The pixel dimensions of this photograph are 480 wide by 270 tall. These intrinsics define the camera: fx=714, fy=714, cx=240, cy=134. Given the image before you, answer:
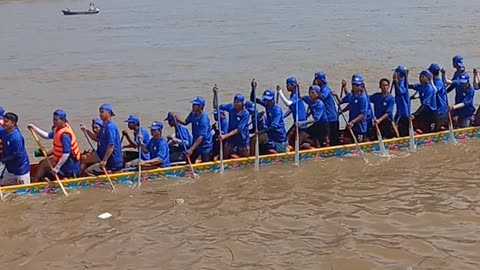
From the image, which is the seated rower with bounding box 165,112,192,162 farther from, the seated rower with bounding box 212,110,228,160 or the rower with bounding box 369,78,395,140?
the rower with bounding box 369,78,395,140

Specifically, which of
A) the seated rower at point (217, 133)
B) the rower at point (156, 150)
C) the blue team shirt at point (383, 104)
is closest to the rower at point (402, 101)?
the blue team shirt at point (383, 104)

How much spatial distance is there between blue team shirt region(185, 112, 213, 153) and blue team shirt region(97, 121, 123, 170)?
4.38 ft

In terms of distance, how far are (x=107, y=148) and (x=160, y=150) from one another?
899 mm

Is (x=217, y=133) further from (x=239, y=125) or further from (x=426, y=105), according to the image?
(x=426, y=105)

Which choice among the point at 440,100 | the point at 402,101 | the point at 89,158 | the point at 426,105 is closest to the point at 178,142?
the point at 89,158

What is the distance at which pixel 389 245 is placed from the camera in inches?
356

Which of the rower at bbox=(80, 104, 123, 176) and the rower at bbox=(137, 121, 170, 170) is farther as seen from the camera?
the rower at bbox=(137, 121, 170, 170)

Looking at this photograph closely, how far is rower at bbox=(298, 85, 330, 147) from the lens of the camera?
41.2 ft

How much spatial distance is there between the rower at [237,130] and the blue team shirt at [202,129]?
24cm

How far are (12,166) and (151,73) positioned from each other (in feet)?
48.1

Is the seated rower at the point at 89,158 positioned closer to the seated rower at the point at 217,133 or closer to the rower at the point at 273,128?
the seated rower at the point at 217,133

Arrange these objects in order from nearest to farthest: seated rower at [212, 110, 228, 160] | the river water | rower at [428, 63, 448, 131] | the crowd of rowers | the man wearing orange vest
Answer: the river water < the man wearing orange vest < the crowd of rowers < seated rower at [212, 110, 228, 160] < rower at [428, 63, 448, 131]

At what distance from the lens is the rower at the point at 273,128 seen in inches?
484

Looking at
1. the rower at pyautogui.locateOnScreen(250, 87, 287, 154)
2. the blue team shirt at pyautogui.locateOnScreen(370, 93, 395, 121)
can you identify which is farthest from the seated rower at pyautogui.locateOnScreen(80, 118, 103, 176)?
the blue team shirt at pyautogui.locateOnScreen(370, 93, 395, 121)
